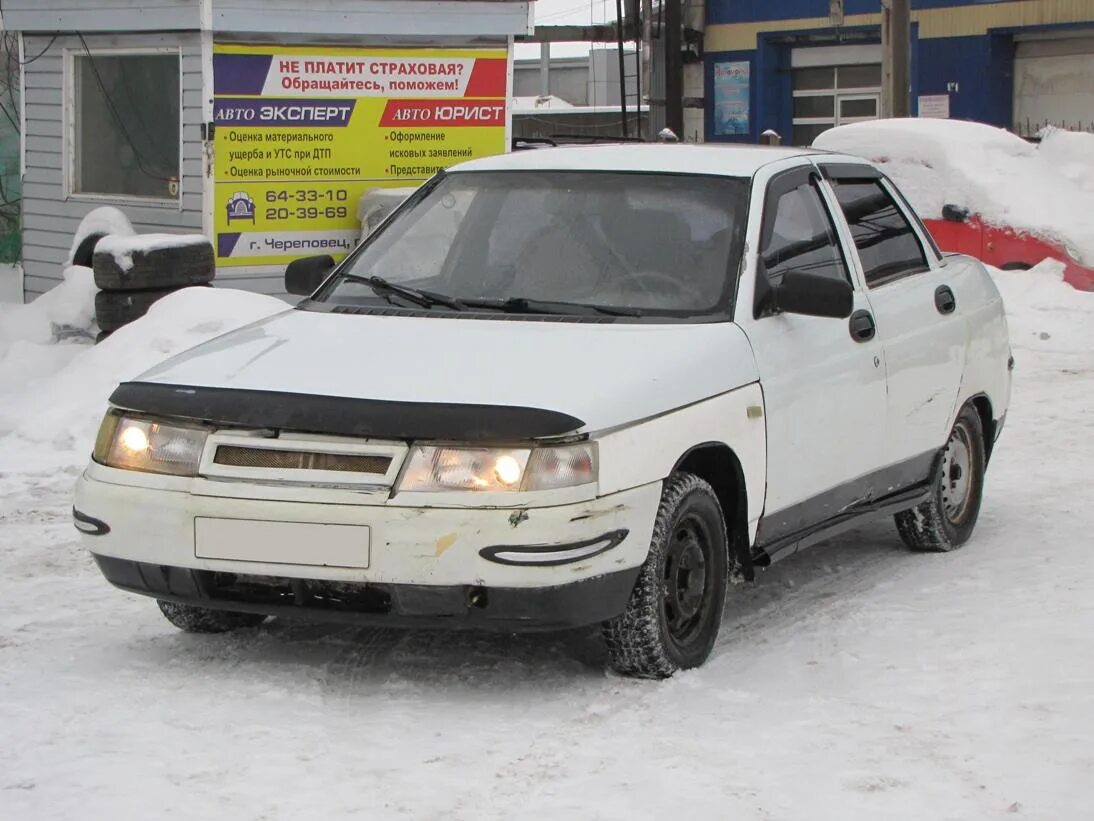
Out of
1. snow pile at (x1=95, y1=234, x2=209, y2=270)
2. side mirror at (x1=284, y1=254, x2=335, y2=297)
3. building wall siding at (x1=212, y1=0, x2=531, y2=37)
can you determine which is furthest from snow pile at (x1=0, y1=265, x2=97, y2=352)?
side mirror at (x1=284, y1=254, x2=335, y2=297)

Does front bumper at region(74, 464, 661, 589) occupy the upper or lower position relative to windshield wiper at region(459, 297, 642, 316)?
lower

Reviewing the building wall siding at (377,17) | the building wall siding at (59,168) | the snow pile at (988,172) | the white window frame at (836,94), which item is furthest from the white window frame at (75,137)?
the white window frame at (836,94)

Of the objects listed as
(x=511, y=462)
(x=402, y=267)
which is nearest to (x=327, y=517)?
(x=511, y=462)

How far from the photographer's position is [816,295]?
19.2ft

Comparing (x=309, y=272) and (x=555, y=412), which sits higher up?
(x=309, y=272)

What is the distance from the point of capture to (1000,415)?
790cm

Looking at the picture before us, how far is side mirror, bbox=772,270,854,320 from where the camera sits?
5.85 m

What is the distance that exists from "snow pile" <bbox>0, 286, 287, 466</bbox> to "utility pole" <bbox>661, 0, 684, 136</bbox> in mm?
22219

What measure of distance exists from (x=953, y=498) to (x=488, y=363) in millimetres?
2956

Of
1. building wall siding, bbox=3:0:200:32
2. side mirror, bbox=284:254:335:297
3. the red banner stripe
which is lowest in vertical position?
side mirror, bbox=284:254:335:297

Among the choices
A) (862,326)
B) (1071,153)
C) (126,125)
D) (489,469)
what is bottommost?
(489,469)

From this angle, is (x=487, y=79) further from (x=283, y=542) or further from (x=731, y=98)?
(x=731, y=98)

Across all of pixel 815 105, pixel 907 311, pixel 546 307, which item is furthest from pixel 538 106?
pixel 546 307

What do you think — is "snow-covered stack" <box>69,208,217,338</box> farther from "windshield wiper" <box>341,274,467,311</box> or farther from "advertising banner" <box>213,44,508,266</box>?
"windshield wiper" <box>341,274,467,311</box>
